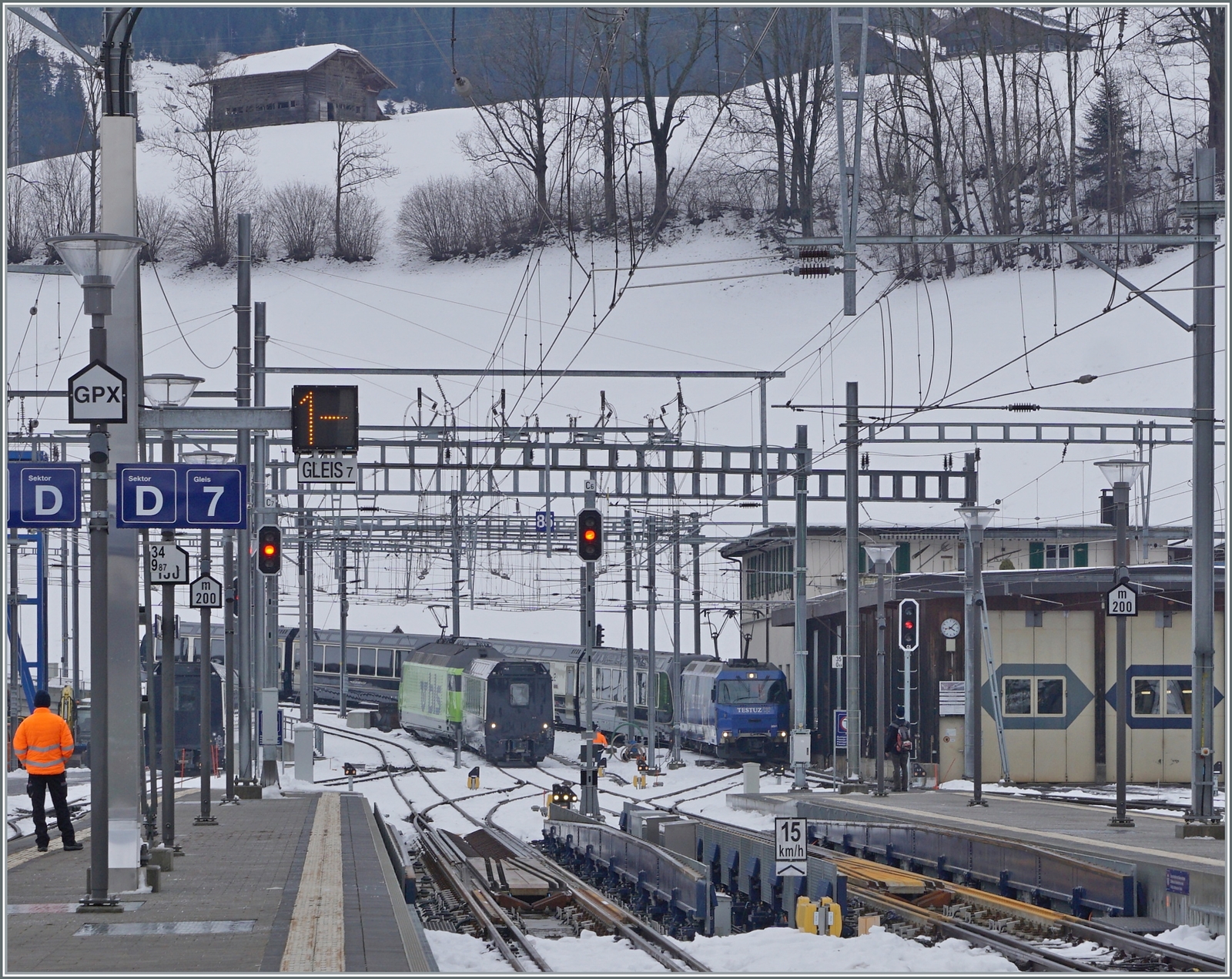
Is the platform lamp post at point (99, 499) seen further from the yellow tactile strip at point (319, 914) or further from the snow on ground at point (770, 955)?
the snow on ground at point (770, 955)

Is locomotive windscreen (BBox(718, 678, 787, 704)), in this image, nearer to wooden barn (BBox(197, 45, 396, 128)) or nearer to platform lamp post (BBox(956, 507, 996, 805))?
platform lamp post (BBox(956, 507, 996, 805))

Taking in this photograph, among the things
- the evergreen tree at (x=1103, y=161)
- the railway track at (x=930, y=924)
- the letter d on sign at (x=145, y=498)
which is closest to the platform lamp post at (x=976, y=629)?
the railway track at (x=930, y=924)

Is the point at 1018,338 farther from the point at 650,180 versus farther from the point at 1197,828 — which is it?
the point at 1197,828

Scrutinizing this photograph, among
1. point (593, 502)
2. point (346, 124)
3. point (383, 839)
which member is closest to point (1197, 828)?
point (383, 839)

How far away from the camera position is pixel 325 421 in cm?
1466

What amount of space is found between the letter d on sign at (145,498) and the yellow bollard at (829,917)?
7538mm

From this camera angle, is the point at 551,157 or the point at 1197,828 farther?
the point at 551,157

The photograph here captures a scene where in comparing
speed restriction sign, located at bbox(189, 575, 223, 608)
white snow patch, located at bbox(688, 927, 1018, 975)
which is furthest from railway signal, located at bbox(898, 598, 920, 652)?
white snow patch, located at bbox(688, 927, 1018, 975)

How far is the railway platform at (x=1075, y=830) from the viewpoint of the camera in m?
14.9

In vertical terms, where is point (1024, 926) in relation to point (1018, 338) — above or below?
below

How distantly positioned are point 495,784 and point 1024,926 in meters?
26.4

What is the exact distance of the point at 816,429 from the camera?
302ft

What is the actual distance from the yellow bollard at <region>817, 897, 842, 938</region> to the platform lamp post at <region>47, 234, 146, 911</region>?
701 cm

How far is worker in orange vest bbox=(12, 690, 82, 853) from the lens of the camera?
57.8 feet
